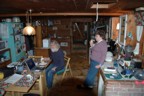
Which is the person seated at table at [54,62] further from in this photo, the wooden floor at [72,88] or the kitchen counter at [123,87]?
the kitchen counter at [123,87]

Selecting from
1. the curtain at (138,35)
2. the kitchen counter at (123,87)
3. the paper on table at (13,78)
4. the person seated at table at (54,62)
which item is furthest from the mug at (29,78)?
the curtain at (138,35)

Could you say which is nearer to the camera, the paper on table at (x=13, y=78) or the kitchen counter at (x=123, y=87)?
the kitchen counter at (x=123, y=87)

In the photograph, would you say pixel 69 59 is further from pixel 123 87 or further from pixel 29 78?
pixel 123 87

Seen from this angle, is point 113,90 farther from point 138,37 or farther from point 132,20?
point 132,20

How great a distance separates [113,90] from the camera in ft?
7.68

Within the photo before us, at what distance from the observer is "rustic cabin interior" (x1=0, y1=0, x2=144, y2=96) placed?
2318mm

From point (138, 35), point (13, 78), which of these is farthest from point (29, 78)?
point (138, 35)

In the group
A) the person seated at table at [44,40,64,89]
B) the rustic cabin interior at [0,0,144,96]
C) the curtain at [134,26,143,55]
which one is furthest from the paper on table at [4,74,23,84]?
the curtain at [134,26,143,55]

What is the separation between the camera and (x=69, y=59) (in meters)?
4.00

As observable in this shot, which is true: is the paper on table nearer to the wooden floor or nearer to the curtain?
the wooden floor

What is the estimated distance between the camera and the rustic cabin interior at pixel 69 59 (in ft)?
7.61

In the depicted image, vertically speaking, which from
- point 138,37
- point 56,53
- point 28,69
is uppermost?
point 138,37

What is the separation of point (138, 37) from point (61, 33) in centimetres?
508

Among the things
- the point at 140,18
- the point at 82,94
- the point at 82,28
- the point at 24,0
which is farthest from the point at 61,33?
the point at 24,0
